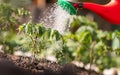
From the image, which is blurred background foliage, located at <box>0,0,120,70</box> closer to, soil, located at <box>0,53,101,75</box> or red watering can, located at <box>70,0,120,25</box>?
soil, located at <box>0,53,101,75</box>

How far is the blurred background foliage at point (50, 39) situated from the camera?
219 centimetres

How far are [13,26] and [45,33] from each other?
1.50ft

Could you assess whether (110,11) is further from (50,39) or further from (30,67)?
(30,67)

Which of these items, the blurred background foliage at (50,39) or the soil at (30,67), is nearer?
the soil at (30,67)

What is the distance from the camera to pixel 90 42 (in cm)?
282

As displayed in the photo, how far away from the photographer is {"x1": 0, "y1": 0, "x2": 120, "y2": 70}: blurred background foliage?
2189 mm

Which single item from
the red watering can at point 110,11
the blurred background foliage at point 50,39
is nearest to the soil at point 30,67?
the blurred background foliage at point 50,39

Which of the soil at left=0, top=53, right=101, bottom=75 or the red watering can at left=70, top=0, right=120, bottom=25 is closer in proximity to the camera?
the soil at left=0, top=53, right=101, bottom=75

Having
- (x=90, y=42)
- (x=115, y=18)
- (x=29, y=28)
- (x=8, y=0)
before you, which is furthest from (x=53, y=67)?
(x=8, y=0)

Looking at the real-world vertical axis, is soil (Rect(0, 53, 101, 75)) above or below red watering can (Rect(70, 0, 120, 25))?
below

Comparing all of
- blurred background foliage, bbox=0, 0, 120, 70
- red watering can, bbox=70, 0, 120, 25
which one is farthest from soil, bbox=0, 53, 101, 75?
red watering can, bbox=70, 0, 120, 25

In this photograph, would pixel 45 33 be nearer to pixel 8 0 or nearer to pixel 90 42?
pixel 90 42

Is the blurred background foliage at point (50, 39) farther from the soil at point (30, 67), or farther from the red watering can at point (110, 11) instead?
the red watering can at point (110, 11)

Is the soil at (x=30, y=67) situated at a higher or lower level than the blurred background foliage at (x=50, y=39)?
lower
